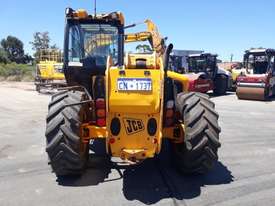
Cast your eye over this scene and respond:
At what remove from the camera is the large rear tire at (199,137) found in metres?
5.84

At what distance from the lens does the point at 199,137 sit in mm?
5832

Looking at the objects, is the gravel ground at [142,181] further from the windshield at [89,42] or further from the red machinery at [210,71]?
the red machinery at [210,71]

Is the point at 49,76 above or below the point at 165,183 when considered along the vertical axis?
above

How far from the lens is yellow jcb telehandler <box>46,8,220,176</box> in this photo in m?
5.62

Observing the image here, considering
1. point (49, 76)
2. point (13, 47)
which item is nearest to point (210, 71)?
point (49, 76)

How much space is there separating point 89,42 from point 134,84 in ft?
9.66

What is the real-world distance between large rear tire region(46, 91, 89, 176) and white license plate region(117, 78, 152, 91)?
0.86m

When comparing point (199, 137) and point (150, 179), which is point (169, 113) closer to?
point (199, 137)

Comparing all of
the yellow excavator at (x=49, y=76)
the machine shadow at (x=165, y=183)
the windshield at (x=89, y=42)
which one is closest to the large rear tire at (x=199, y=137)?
the machine shadow at (x=165, y=183)

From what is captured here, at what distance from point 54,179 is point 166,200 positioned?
1.82 meters

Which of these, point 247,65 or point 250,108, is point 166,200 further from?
point 247,65

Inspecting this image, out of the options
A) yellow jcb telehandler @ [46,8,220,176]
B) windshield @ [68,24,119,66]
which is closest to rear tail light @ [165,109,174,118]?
yellow jcb telehandler @ [46,8,220,176]

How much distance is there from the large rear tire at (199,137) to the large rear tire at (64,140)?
1.53 metres

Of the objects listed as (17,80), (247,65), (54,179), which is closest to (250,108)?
(247,65)
